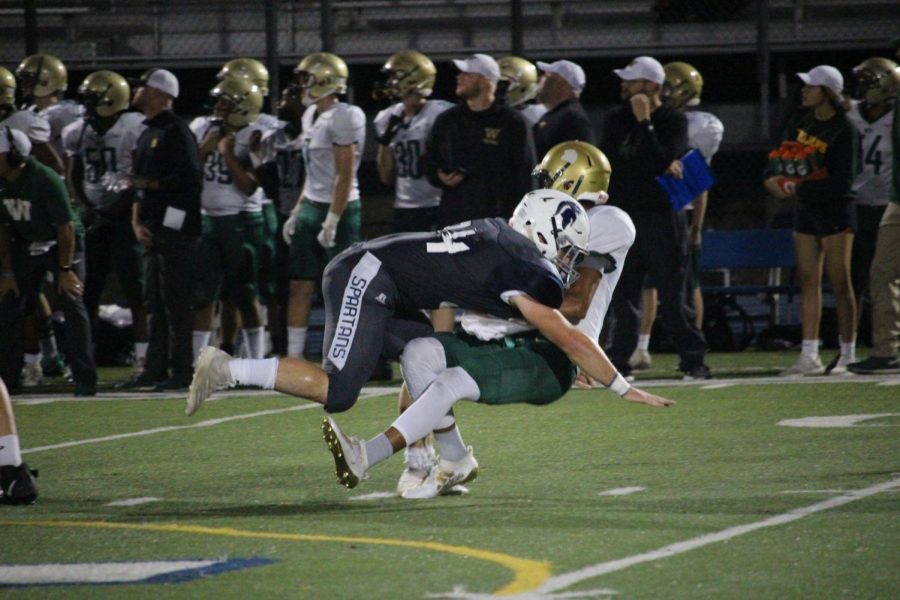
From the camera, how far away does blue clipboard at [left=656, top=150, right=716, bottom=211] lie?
11.2m

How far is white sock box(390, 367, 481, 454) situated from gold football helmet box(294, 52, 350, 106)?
5682 millimetres

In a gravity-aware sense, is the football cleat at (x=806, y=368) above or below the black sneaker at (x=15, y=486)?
below

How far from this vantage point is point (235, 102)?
12.1 metres

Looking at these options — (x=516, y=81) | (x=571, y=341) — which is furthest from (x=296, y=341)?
(x=571, y=341)

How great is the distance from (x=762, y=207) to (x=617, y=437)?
9.40 metres

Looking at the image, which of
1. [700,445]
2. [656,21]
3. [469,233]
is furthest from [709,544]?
[656,21]

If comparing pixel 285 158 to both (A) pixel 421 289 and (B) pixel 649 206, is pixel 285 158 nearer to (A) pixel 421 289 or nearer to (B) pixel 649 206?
Answer: (B) pixel 649 206

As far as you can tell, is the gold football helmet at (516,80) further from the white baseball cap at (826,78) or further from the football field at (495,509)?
the football field at (495,509)

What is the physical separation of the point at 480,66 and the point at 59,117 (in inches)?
170

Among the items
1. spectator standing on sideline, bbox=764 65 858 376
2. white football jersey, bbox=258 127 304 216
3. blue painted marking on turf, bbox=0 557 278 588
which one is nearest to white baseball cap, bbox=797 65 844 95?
spectator standing on sideline, bbox=764 65 858 376

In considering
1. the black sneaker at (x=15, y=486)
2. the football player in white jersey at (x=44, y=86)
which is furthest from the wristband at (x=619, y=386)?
the football player in white jersey at (x=44, y=86)

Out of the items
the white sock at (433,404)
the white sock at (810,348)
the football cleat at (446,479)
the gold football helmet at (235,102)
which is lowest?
the white sock at (810,348)

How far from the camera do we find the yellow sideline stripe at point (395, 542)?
466cm

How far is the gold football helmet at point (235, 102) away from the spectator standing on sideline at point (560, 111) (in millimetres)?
2108
